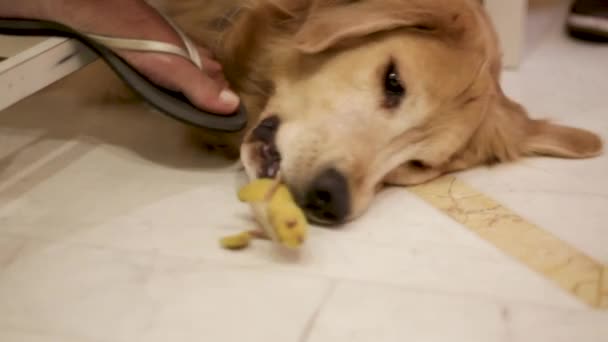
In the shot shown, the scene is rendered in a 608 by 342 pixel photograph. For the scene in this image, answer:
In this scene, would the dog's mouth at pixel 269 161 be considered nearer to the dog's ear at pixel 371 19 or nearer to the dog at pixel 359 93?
the dog at pixel 359 93

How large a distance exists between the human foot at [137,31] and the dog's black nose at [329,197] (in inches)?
11.9

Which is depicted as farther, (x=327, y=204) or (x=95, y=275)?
(x=327, y=204)

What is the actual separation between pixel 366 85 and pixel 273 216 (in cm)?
34

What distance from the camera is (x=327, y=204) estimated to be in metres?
1.26

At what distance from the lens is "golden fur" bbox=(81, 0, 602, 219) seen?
4.31 feet

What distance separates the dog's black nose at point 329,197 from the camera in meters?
1.25

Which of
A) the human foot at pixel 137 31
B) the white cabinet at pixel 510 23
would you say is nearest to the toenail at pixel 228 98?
the human foot at pixel 137 31

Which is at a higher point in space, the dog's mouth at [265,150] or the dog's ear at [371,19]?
the dog's ear at [371,19]

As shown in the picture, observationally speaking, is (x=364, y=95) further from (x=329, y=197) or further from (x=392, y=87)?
(x=329, y=197)

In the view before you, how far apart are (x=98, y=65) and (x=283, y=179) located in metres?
1.07

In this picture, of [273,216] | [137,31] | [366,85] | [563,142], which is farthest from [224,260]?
[563,142]

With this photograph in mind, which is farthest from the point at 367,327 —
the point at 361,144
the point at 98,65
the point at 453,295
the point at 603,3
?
the point at 603,3

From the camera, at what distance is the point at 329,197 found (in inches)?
49.4

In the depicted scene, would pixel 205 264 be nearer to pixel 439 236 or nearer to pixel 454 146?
pixel 439 236
